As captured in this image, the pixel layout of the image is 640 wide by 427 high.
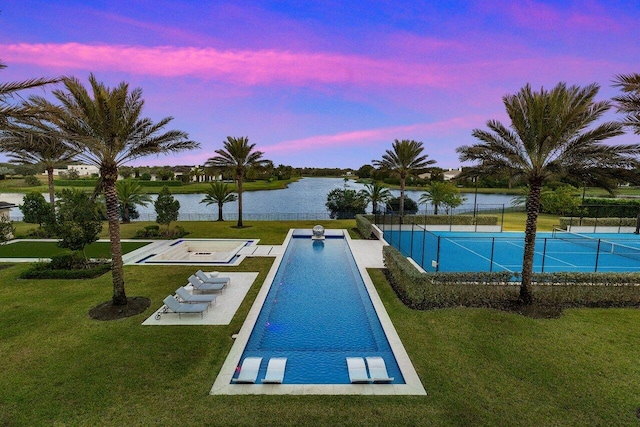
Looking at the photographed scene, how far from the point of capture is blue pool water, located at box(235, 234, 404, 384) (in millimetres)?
8492

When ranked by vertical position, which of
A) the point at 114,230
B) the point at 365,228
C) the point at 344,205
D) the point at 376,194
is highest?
the point at 376,194

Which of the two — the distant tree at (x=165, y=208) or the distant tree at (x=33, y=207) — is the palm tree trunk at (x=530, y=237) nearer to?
the distant tree at (x=165, y=208)

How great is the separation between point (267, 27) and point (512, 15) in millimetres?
12652

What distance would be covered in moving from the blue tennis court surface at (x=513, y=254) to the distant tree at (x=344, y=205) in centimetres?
1222

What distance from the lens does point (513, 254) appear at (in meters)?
22.7

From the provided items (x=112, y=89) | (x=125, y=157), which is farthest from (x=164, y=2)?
(x=125, y=157)

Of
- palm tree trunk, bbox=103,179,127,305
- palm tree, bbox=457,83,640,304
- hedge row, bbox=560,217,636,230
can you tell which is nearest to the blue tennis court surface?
hedge row, bbox=560,217,636,230

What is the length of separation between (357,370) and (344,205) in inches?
1346

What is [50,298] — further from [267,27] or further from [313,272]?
[267,27]

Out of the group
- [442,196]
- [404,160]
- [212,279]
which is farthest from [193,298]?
[442,196]

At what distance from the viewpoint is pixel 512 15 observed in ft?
53.3

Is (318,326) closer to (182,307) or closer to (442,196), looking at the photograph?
(182,307)

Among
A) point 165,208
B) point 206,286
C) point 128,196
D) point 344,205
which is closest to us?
point 206,286

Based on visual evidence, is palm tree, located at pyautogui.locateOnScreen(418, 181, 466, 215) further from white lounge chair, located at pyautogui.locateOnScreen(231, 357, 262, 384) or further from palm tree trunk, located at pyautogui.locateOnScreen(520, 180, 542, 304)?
white lounge chair, located at pyautogui.locateOnScreen(231, 357, 262, 384)
